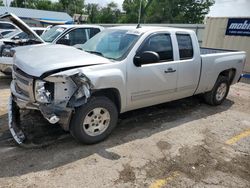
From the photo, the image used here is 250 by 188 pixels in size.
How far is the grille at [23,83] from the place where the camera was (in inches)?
145

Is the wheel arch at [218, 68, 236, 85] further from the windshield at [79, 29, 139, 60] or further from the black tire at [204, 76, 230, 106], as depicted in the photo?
the windshield at [79, 29, 139, 60]

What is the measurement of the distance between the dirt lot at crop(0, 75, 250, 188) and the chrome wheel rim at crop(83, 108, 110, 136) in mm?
247

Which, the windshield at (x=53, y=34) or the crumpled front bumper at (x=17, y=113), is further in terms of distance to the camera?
the windshield at (x=53, y=34)

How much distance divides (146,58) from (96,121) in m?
1.34

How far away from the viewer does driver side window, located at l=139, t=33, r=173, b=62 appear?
15.1 ft

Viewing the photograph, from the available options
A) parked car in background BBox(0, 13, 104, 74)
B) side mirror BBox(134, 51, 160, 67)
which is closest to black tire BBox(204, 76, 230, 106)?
side mirror BBox(134, 51, 160, 67)

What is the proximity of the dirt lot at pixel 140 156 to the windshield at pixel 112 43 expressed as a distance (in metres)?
1.47

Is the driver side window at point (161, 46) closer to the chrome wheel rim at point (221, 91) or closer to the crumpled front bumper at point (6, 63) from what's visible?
the chrome wheel rim at point (221, 91)

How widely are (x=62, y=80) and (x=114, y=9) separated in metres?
87.6

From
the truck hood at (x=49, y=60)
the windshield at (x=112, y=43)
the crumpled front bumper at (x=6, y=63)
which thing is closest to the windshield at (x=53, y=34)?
the crumpled front bumper at (x=6, y=63)

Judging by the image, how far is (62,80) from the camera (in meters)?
3.52

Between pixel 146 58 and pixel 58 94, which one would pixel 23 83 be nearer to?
pixel 58 94

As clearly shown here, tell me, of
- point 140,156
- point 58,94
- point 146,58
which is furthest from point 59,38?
point 140,156

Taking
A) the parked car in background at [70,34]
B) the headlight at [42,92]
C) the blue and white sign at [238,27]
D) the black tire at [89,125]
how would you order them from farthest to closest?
the blue and white sign at [238,27]
the parked car in background at [70,34]
the black tire at [89,125]
the headlight at [42,92]
